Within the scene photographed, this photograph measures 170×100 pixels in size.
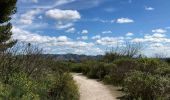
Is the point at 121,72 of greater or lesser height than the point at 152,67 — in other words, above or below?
below

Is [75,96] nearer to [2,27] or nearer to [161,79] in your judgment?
[161,79]

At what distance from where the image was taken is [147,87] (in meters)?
19.4

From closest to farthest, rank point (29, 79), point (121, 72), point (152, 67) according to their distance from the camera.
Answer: point (29, 79) → point (152, 67) → point (121, 72)

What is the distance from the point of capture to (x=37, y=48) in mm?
22109

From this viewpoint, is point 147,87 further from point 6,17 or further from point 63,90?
point 6,17

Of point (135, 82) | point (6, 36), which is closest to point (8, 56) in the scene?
point (135, 82)

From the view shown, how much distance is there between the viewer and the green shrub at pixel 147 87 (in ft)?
61.1

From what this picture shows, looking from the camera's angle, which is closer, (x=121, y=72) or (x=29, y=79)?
(x=29, y=79)

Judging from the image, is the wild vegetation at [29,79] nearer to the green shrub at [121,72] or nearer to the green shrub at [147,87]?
the green shrub at [147,87]

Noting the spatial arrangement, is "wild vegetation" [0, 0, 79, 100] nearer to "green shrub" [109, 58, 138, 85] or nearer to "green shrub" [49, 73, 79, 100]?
"green shrub" [49, 73, 79, 100]

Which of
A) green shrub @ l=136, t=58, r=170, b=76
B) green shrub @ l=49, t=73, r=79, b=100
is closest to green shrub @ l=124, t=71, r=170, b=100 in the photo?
green shrub @ l=136, t=58, r=170, b=76

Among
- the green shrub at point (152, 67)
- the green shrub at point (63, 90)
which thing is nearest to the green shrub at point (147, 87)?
the green shrub at point (152, 67)

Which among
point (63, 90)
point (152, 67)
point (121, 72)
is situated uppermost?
point (152, 67)

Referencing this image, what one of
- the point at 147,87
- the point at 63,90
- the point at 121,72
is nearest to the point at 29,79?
the point at 63,90
